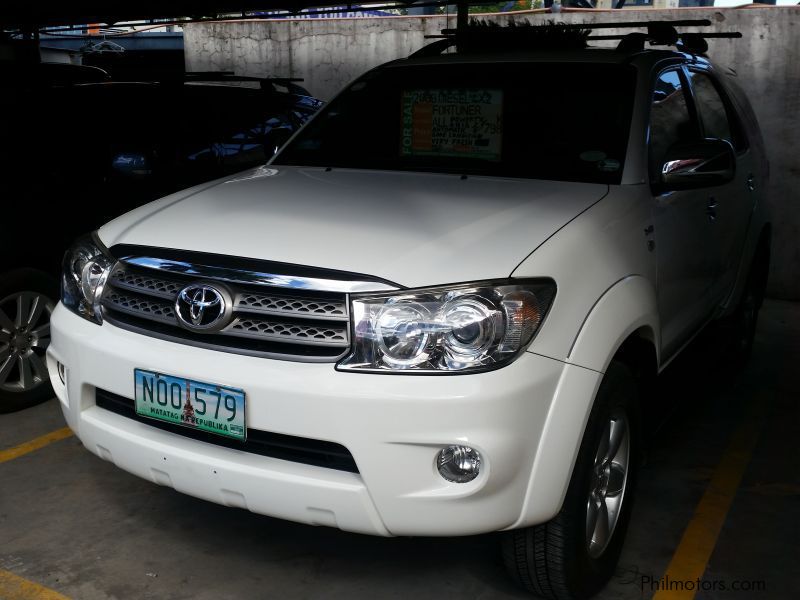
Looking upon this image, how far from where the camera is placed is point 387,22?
9.34 meters

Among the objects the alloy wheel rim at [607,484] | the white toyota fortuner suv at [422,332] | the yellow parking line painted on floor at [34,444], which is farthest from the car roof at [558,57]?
the yellow parking line painted on floor at [34,444]

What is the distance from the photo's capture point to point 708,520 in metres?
3.54

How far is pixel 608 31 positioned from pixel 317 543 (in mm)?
6380

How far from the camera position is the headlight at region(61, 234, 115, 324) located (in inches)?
117

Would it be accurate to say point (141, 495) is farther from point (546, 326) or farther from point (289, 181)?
point (546, 326)

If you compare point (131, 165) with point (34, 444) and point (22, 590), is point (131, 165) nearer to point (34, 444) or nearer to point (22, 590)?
point (34, 444)

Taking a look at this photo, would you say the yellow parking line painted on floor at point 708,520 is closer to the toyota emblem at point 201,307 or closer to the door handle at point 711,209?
the door handle at point 711,209

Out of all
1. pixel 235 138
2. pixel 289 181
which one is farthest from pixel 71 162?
pixel 289 181

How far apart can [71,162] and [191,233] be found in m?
2.15

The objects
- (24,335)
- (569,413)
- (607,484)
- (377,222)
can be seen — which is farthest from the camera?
(24,335)

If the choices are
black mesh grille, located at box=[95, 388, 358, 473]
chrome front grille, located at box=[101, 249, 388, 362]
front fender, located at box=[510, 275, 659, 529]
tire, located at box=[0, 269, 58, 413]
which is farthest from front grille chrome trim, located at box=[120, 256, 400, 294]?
tire, located at box=[0, 269, 58, 413]

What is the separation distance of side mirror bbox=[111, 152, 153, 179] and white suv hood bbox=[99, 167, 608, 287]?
1.54 metres

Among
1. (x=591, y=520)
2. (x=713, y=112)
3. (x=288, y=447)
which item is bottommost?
(x=591, y=520)

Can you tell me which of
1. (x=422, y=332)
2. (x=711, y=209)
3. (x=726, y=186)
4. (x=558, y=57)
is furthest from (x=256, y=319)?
(x=726, y=186)
